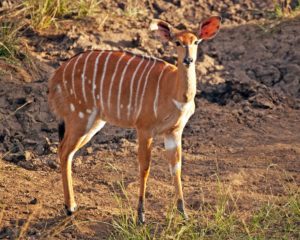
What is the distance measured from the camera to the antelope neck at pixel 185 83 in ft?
16.1

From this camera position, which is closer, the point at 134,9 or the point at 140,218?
the point at 140,218

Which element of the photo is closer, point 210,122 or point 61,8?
point 210,122

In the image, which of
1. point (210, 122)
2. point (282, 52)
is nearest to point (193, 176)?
point (210, 122)

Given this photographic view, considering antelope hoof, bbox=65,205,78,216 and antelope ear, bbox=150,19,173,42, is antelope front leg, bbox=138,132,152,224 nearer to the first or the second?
antelope hoof, bbox=65,205,78,216

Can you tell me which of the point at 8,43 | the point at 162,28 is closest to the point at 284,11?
the point at 8,43

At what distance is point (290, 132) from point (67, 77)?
2.11 m

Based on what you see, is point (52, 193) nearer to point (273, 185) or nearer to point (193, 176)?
point (193, 176)

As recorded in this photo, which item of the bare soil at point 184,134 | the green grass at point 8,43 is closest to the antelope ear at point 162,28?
the bare soil at point 184,134

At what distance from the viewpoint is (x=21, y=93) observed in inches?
271

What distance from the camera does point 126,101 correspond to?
17.5ft

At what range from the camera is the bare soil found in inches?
219

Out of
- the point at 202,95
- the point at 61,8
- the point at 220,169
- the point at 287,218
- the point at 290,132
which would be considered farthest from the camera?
the point at 61,8

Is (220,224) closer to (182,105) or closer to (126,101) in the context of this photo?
(182,105)

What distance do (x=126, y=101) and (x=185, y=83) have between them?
0.54m
